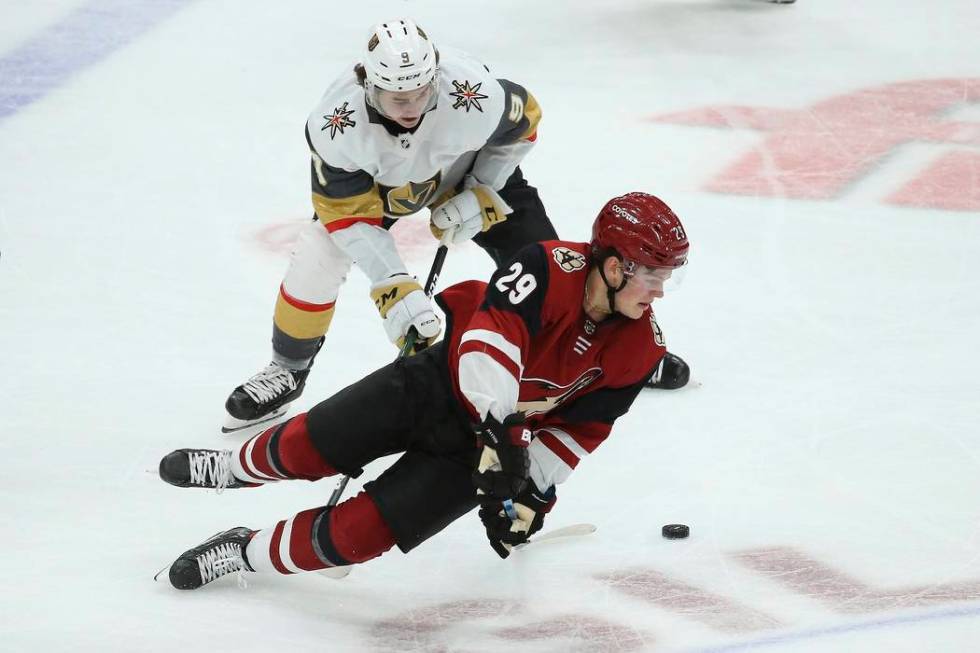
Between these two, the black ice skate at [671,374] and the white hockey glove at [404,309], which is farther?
the black ice skate at [671,374]

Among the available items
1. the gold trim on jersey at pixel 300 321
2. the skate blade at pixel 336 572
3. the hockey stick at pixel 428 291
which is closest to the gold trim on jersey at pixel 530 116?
the hockey stick at pixel 428 291

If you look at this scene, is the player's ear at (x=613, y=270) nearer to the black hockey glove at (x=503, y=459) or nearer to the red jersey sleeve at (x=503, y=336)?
the red jersey sleeve at (x=503, y=336)

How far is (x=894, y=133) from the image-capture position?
242 inches

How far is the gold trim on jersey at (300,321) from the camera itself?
3.94m

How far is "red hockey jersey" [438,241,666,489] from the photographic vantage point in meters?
2.79

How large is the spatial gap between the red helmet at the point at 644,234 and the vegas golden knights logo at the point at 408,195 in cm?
97

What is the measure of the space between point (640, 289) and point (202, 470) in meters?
1.16

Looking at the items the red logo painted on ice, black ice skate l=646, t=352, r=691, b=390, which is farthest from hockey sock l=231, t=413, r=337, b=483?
the red logo painted on ice

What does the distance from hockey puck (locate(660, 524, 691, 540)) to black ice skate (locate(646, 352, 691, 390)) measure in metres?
0.80

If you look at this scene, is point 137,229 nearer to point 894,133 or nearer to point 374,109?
point 374,109

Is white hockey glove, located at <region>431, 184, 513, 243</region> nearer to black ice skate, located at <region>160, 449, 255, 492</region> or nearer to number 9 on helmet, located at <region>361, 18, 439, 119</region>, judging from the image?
number 9 on helmet, located at <region>361, 18, 439, 119</region>

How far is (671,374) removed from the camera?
4.20m

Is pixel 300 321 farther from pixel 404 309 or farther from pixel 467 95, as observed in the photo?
pixel 467 95

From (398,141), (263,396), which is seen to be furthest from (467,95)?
(263,396)
